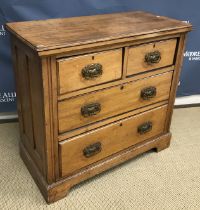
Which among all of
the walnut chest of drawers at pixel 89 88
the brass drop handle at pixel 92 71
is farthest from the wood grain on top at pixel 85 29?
the brass drop handle at pixel 92 71

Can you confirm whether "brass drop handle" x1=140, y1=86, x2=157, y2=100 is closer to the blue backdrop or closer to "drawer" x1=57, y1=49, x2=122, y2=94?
"drawer" x1=57, y1=49, x2=122, y2=94

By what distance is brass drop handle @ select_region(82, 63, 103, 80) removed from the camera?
49.5 inches

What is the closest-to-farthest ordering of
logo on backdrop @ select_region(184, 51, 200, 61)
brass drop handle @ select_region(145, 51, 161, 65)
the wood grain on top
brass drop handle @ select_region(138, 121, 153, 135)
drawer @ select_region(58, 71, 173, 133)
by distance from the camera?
the wood grain on top < drawer @ select_region(58, 71, 173, 133) < brass drop handle @ select_region(145, 51, 161, 65) < brass drop handle @ select_region(138, 121, 153, 135) < logo on backdrop @ select_region(184, 51, 200, 61)

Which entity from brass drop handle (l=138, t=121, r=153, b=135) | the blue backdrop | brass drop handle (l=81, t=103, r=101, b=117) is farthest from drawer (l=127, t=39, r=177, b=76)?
the blue backdrop

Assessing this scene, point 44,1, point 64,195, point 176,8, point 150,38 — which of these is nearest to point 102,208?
point 64,195

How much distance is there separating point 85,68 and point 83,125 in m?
0.29

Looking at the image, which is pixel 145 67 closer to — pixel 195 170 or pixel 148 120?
pixel 148 120

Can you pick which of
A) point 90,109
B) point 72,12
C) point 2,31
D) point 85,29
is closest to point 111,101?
point 90,109

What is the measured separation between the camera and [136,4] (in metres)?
1.89

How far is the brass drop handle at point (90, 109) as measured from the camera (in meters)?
1.35

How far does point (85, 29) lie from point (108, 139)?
1.85 feet

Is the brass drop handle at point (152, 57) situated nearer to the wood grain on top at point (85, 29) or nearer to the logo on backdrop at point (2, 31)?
the wood grain on top at point (85, 29)

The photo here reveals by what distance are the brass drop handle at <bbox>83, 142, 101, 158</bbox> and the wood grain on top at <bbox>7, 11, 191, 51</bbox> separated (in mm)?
536

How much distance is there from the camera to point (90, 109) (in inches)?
53.7
